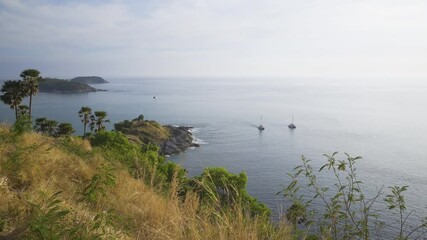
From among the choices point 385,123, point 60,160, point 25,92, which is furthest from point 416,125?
point 60,160

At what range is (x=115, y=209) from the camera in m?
5.41

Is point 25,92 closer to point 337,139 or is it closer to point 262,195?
point 262,195

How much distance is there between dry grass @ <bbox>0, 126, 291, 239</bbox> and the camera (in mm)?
3916

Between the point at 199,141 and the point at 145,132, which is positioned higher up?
the point at 145,132

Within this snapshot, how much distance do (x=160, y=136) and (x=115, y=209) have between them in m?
76.4

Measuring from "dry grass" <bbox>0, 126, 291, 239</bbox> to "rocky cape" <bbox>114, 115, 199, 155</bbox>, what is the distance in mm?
66289

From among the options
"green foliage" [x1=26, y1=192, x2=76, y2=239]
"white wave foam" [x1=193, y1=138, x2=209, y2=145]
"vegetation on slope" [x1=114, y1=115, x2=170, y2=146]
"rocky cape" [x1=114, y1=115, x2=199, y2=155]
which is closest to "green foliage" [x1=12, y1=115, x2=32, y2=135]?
"green foliage" [x1=26, y1=192, x2=76, y2=239]

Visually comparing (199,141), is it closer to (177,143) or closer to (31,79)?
(177,143)

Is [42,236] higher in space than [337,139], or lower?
higher

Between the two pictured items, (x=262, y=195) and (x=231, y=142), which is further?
(x=231, y=142)

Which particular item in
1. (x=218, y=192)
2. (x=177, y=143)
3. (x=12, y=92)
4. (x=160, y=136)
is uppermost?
(x=12, y=92)

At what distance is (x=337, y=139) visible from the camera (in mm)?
82125

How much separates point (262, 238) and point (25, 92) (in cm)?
4414

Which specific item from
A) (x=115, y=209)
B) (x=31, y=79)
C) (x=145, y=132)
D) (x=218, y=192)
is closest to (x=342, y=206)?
(x=115, y=209)
